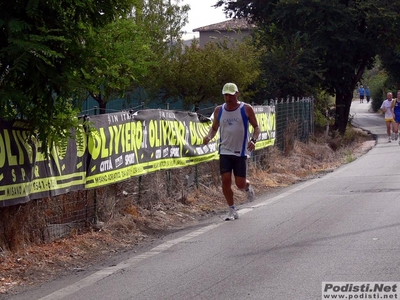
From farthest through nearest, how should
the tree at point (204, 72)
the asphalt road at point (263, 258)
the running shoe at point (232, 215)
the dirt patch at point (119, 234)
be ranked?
the tree at point (204, 72)
the running shoe at point (232, 215)
the dirt patch at point (119, 234)
the asphalt road at point (263, 258)

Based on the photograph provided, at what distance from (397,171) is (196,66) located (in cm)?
1074

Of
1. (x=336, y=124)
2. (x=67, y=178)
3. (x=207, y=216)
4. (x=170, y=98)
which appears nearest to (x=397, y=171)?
(x=207, y=216)

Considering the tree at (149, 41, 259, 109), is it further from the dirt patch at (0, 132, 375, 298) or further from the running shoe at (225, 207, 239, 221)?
the running shoe at (225, 207, 239, 221)

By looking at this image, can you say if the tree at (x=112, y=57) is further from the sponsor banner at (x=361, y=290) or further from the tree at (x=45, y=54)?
the sponsor banner at (x=361, y=290)

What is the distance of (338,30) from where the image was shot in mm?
28453

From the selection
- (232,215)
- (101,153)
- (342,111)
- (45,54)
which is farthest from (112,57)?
(342,111)

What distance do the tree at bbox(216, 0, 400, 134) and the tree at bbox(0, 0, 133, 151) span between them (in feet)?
67.8

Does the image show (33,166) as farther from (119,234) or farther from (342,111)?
(342,111)

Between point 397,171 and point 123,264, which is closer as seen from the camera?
point 123,264

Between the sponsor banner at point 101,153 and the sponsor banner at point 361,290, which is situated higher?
the sponsor banner at point 101,153

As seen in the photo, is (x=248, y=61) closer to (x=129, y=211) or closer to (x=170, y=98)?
(x=170, y=98)

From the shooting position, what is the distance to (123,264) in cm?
798

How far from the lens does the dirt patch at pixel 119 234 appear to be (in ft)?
25.0

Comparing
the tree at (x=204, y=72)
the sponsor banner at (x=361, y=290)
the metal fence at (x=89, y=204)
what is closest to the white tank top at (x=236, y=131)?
the metal fence at (x=89, y=204)
